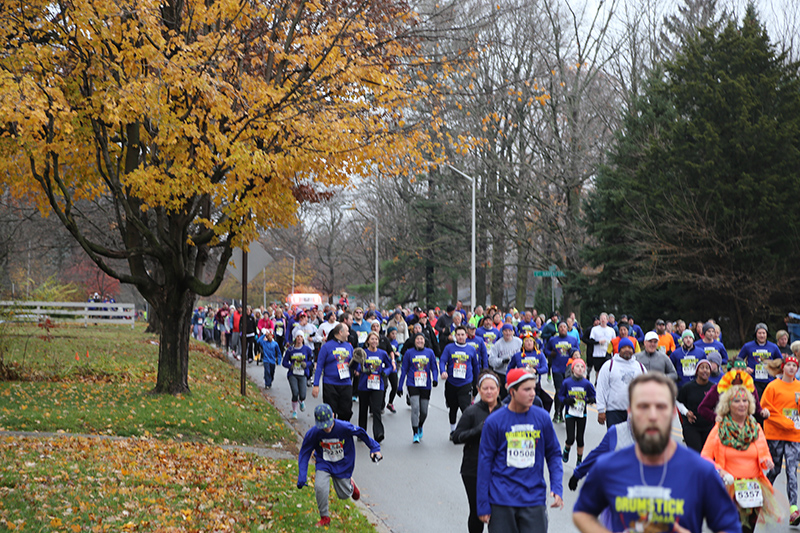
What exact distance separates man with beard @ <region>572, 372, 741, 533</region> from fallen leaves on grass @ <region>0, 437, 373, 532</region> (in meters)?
4.98

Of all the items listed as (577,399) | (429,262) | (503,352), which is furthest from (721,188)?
→ (429,262)

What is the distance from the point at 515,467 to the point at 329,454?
9.14 feet

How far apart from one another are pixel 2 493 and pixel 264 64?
9.75 meters

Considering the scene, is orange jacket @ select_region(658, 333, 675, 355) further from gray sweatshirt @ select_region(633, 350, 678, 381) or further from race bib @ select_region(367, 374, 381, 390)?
race bib @ select_region(367, 374, 381, 390)

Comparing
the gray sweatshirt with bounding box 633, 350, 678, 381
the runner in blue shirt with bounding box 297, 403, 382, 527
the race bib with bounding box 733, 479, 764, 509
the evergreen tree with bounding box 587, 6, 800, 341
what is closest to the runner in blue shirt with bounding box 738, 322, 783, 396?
the gray sweatshirt with bounding box 633, 350, 678, 381

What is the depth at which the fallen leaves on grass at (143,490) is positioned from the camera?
743 centimetres

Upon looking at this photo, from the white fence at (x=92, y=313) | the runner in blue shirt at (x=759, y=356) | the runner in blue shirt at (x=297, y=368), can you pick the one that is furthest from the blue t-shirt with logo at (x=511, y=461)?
the white fence at (x=92, y=313)

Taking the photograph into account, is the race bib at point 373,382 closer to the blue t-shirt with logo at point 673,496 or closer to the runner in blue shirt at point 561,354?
the runner in blue shirt at point 561,354

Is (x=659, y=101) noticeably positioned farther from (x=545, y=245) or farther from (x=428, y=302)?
(x=428, y=302)

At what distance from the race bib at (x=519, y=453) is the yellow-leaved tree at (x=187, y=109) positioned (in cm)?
746

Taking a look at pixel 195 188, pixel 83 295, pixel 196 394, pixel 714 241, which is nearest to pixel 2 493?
pixel 195 188

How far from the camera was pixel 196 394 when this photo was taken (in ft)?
51.1

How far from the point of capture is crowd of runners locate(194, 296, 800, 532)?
10.7ft

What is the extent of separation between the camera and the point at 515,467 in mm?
5875
